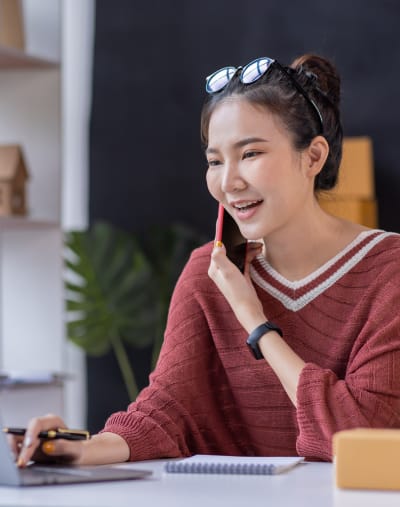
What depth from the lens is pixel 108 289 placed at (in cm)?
496

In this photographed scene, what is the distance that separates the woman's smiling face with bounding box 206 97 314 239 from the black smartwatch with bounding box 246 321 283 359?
0.64 feet

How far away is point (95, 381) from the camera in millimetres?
5367

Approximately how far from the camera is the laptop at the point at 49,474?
4.74 feet

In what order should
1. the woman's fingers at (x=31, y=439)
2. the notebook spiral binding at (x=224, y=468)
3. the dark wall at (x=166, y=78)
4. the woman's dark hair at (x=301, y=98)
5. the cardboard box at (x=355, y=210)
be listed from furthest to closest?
the dark wall at (x=166, y=78)
the cardboard box at (x=355, y=210)
the woman's dark hair at (x=301, y=98)
the woman's fingers at (x=31, y=439)
the notebook spiral binding at (x=224, y=468)

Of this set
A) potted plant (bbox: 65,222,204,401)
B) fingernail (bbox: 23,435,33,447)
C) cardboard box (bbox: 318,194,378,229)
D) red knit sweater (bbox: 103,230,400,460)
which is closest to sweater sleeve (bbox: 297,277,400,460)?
red knit sweater (bbox: 103,230,400,460)

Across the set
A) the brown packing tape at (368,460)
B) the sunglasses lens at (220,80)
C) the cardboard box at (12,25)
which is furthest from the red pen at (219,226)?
the cardboard box at (12,25)

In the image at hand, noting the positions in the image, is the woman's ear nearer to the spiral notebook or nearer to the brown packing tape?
the spiral notebook

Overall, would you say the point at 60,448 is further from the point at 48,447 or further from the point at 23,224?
the point at 23,224

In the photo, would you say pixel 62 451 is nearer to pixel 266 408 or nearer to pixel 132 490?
pixel 132 490

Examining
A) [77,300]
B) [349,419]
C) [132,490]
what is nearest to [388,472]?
[132,490]

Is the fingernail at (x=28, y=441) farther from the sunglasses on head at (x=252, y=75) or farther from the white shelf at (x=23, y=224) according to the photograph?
the white shelf at (x=23, y=224)

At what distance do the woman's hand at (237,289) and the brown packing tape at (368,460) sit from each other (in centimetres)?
68

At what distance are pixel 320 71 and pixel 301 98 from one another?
93 mm

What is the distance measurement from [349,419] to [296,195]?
20.0 inches
